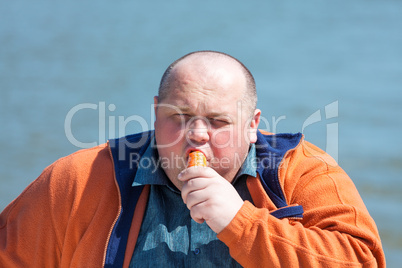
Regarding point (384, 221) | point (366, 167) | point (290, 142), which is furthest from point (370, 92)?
point (290, 142)

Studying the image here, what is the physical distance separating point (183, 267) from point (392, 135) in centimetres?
493

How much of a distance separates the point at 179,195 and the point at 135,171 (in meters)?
0.24

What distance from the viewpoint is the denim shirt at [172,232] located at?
2.89 m

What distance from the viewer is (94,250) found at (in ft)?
9.36

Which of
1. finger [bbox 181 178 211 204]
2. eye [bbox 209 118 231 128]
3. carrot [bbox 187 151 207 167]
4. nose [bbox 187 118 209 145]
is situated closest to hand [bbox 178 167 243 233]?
finger [bbox 181 178 211 204]

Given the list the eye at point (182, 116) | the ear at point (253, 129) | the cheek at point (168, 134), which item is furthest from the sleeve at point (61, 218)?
the ear at point (253, 129)

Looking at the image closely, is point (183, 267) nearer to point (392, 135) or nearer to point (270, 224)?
point (270, 224)

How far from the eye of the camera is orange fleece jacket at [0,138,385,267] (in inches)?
103

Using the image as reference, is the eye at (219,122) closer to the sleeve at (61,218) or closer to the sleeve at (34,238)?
the sleeve at (61,218)

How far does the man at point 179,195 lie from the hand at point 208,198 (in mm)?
41

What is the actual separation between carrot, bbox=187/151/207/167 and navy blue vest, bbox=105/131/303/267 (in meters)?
0.33

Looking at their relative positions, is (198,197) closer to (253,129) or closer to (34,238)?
(253,129)

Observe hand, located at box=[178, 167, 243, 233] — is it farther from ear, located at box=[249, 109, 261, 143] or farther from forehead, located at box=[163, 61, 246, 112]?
ear, located at box=[249, 109, 261, 143]

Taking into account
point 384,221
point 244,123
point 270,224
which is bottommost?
point 384,221
